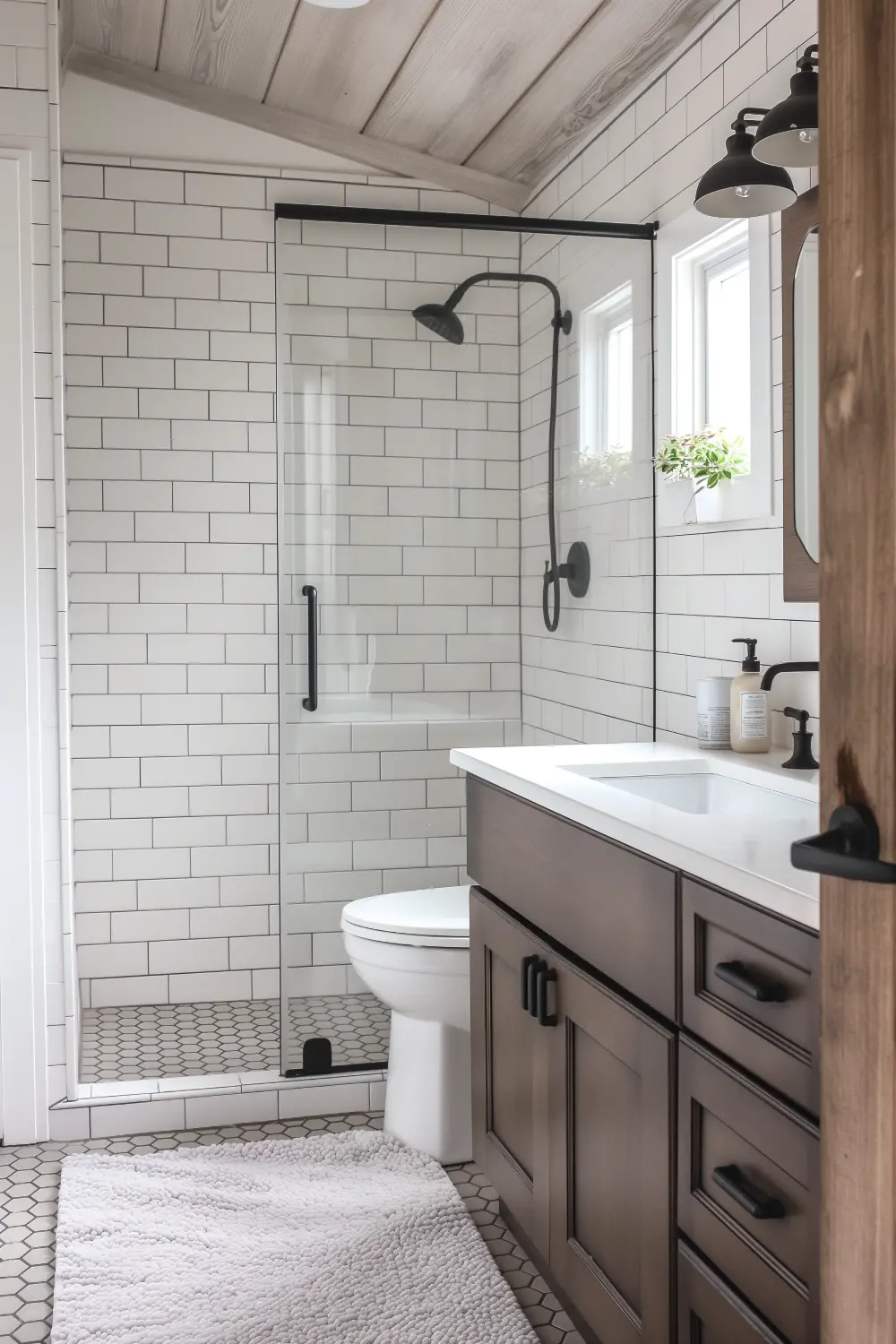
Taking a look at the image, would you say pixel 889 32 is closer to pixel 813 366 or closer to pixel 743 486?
pixel 813 366

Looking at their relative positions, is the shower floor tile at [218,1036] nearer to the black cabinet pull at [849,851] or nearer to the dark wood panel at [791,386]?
the dark wood panel at [791,386]

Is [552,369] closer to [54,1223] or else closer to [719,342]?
[719,342]

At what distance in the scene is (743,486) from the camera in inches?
97.6

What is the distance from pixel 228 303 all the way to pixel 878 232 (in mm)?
3100

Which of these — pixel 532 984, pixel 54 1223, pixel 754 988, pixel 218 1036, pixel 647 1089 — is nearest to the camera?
pixel 754 988

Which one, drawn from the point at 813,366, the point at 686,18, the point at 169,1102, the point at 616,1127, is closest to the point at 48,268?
the point at 686,18

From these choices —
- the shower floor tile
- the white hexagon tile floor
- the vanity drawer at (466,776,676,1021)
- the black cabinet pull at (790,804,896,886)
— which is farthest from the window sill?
the black cabinet pull at (790,804,896,886)

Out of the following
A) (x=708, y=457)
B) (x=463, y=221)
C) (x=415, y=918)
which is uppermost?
(x=463, y=221)

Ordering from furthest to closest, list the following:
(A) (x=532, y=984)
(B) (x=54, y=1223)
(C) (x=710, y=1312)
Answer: (B) (x=54, y=1223)
(A) (x=532, y=984)
(C) (x=710, y=1312)

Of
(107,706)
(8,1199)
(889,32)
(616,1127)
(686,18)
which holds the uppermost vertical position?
(686,18)

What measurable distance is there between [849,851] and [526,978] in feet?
3.96

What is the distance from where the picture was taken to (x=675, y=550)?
2.83m

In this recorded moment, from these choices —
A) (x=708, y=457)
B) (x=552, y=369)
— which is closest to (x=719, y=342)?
(x=708, y=457)

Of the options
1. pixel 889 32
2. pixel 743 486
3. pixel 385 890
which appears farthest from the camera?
pixel 385 890
